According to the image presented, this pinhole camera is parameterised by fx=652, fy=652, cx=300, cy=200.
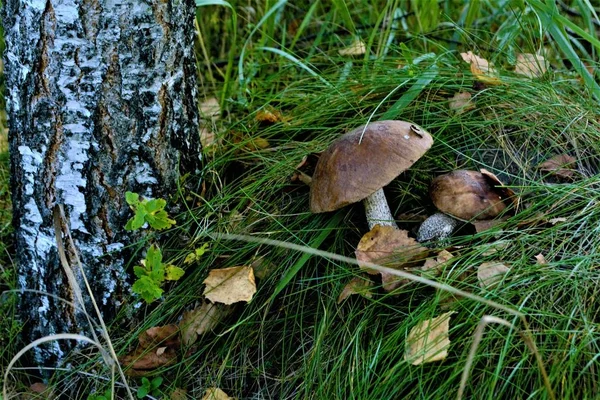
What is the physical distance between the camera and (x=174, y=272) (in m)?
1.83

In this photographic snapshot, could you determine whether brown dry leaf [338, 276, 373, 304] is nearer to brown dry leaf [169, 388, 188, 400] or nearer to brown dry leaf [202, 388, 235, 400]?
brown dry leaf [202, 388, 235, 400]

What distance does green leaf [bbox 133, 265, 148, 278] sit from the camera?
1792 millimetres

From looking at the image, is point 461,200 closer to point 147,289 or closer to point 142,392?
point 147,289

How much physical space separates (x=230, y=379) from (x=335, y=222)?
1.69 ft

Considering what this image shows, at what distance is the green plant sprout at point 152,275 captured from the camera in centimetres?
178

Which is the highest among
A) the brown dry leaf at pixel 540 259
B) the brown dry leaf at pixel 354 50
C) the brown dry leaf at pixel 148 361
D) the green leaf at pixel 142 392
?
the brown dry leaf at pixel 354 50

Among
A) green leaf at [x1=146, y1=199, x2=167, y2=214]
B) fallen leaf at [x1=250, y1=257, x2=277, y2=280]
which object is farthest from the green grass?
Answer: green leaf at [x1=146, y1=199, x2=167, y2=214]

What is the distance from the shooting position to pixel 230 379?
68.9 inches

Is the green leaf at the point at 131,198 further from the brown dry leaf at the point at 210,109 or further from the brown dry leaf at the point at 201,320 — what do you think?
the brown dry leaf at the point at 210,109

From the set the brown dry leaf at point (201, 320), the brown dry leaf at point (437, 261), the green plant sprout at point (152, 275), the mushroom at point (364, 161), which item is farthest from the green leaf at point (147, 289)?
the brown dry leaf at point (437, 261)

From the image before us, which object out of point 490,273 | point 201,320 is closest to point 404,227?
point 490,273

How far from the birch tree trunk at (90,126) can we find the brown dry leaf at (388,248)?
2.03ft

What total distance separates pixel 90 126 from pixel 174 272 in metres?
0.46

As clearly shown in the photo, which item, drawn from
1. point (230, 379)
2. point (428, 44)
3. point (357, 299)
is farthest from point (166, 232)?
point (428, 44)
